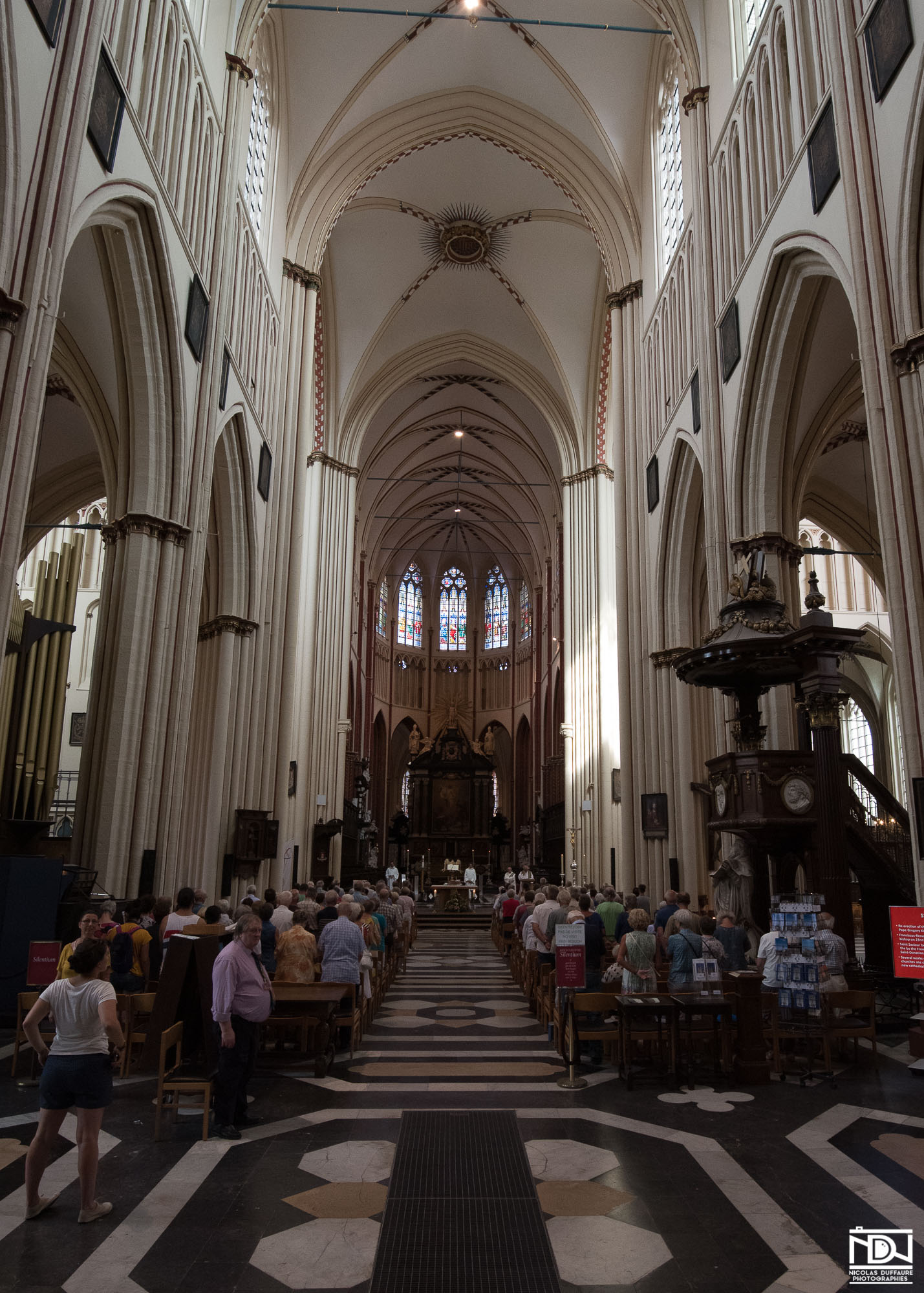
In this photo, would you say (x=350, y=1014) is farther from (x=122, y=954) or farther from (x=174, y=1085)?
(x=174, y=1085)

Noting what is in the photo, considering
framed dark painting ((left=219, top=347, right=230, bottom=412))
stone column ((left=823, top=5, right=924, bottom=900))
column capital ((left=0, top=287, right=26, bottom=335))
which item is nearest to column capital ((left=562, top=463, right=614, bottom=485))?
framed dark painting ((left=219, top=347, right=230, bottom=412))

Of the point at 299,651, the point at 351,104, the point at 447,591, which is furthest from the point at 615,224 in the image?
the point at 447,591

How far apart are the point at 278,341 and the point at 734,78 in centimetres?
900

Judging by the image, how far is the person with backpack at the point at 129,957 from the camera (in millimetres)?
7625

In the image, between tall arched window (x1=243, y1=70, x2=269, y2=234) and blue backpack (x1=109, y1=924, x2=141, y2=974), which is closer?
blue backpack (x1=109, y1=924, x2=141, y2=974)

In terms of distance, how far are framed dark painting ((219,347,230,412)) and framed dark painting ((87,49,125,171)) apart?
4.21 meters

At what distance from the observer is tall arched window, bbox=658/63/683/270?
17.1 meters

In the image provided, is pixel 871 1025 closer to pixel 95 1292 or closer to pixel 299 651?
pixel 95 1292

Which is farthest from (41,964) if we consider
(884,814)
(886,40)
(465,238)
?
(465,238)

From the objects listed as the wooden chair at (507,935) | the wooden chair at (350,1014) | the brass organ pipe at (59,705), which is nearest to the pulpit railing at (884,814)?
the wooden chair at (507,935)

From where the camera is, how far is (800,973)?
24.4 ft

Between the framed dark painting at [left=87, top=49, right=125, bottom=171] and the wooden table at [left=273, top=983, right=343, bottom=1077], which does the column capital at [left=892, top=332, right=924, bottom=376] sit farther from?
the framed dark painting at [left=87, top=49, right=125, bottom=171]

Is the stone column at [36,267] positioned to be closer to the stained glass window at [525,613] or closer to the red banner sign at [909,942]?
the red banner sign at [909,942]

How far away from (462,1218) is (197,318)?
11190 millimetres
